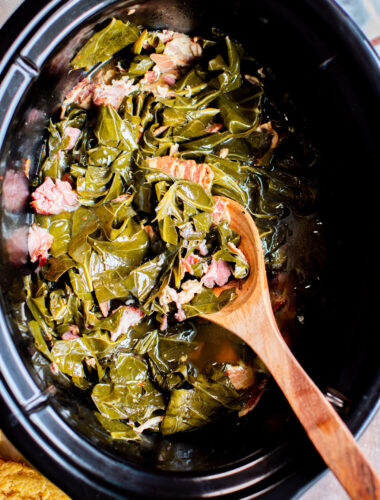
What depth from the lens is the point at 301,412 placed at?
160cm

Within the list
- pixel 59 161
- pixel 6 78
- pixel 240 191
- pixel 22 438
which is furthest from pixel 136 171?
pixel 22 438

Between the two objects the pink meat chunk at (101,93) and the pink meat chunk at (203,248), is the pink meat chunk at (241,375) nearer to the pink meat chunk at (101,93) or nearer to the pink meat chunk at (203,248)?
the pink meat chunk at (203,248)

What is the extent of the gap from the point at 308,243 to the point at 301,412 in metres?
0.97

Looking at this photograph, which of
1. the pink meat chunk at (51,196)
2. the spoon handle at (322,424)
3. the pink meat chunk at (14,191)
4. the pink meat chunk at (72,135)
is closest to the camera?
the spoon handle at (322,424)

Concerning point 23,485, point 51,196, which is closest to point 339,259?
point 51,196

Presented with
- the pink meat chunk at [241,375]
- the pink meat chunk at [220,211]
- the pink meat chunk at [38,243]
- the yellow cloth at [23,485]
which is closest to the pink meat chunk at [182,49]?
the pink meat chunk at [220,211]

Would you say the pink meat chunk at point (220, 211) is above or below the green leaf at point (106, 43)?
below

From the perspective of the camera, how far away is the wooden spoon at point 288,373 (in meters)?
1.44

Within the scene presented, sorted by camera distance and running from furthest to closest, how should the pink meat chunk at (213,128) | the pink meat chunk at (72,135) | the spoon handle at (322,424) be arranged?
the pink meat chunk at (213,128)
the pink meat chunk at (72,135)
the spoon handle at (322,424)

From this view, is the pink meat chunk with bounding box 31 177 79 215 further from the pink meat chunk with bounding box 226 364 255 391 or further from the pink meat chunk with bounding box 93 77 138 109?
the pink meat chunk with bounding box 226 364 255 391

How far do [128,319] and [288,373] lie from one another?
3.04 feet

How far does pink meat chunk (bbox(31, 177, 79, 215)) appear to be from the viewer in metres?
1.97

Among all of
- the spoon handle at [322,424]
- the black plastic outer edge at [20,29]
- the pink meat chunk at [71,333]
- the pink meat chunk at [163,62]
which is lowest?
the spoon handle at [322,424]

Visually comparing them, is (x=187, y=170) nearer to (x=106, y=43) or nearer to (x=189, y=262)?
(x=189, y=262)
